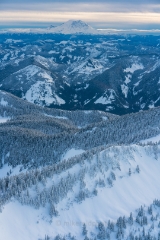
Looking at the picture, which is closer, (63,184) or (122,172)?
(63,184)

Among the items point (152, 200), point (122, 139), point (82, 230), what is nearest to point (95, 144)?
point (122, 139)

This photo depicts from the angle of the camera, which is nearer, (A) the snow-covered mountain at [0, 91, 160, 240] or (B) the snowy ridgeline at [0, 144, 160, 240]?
(A) the snow-covered mountain at [0, 91, 160, 240]

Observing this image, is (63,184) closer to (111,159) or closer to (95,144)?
(111,159)

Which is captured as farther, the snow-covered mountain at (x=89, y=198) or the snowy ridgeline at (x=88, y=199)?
the snowy ridgeline at (x=88, y=199)

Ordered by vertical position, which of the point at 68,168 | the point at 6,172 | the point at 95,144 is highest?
the point at 68,168

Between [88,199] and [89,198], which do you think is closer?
[88,199]

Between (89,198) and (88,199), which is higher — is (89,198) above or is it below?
above

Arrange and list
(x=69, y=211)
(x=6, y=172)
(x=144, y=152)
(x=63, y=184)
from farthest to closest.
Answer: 1. (x=6, y=172)
2. (x=144, y=152)
3. (x=63, y=184)
4. (x=69, y=211)

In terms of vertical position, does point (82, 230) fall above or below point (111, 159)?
below
